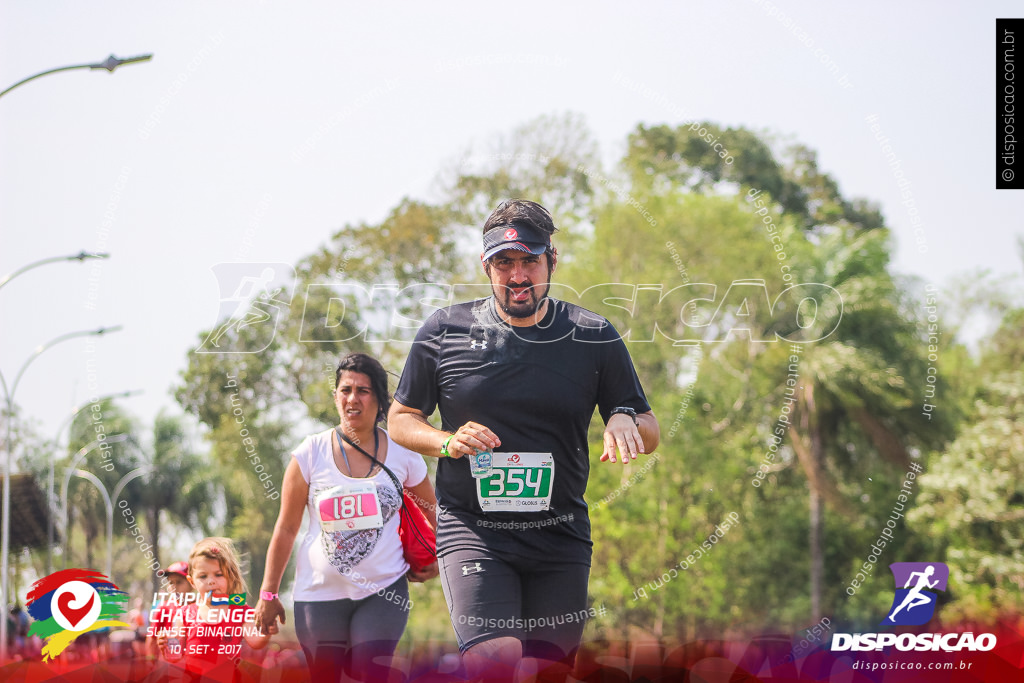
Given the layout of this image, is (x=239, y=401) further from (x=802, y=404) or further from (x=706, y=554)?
(x=802, y=404)

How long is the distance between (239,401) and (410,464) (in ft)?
20.6

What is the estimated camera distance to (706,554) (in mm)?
22781

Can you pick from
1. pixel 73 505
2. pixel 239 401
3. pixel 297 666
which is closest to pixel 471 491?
pixel 297 666

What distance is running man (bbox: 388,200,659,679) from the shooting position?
3.57 meters

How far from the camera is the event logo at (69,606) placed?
5.37 m

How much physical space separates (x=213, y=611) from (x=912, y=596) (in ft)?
12.2

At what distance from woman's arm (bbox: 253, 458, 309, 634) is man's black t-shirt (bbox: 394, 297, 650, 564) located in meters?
1.45

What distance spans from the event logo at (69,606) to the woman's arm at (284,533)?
3.30ft

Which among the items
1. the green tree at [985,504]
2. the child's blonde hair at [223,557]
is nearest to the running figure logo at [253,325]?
the child's blonde hair at [223,557]

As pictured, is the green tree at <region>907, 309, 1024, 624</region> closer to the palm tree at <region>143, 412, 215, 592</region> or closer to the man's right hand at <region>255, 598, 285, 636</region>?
the palm tree at <region>143, 412, 215, 592</region>

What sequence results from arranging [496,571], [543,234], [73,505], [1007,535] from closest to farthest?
[496,571] < [543,234] < [1007,535] < [73,505]

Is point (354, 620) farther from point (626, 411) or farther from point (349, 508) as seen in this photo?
point (626, 411)

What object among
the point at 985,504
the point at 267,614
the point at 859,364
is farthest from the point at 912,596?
the point at 859,364

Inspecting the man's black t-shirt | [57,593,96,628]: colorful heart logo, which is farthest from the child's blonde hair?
the man's black t-shirt
